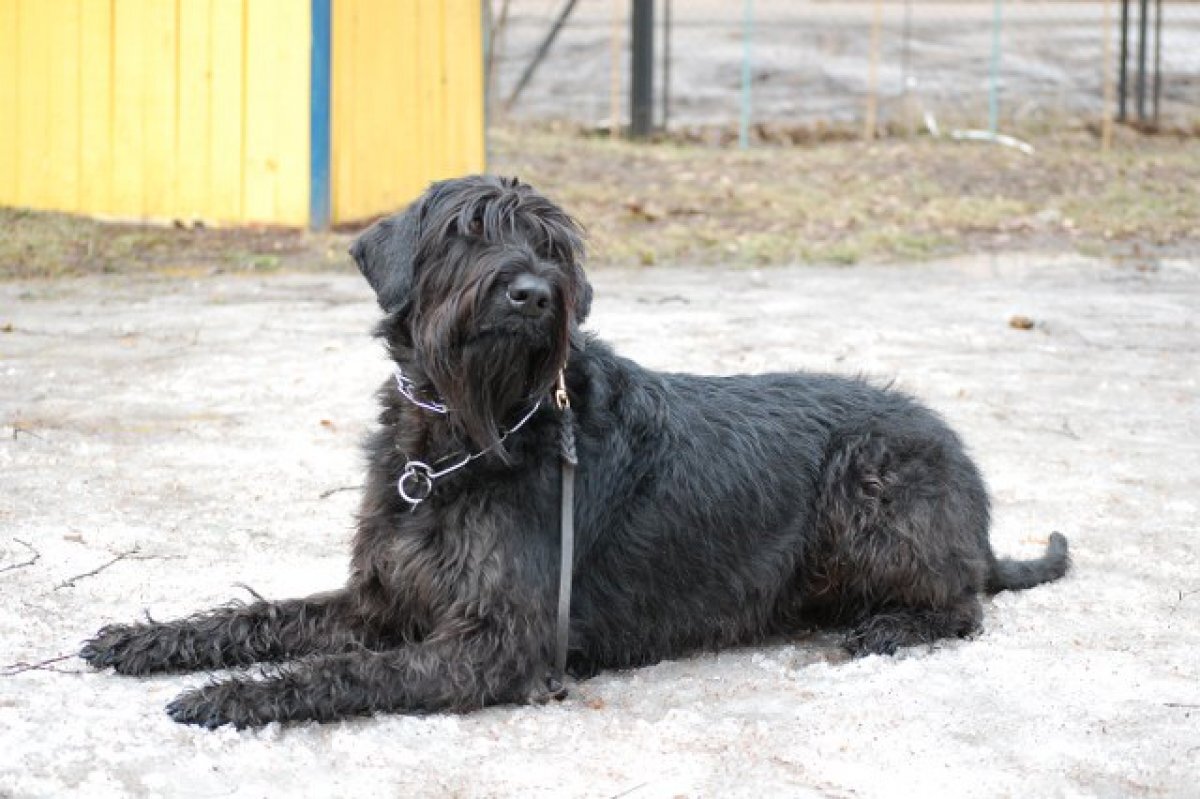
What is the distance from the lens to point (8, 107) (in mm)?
14523

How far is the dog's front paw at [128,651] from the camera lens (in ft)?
16.0

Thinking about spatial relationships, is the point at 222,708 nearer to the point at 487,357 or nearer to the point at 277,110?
the point at 487,357

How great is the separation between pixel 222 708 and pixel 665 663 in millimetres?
1460

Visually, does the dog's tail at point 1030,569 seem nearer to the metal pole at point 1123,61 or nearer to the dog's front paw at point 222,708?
the dog's front paw at point 222,708

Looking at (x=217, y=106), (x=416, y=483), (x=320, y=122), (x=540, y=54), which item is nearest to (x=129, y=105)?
(x=217, y=106)

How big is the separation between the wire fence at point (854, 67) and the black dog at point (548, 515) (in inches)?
706

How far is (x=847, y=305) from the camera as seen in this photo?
1150 centimetres

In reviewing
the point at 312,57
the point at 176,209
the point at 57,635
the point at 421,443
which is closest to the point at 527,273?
the point at 421,443

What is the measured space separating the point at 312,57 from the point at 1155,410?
735 cm

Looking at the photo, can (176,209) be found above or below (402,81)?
below

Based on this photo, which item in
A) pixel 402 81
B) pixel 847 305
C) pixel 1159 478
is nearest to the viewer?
pixel 1159 478

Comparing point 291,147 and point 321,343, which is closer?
point 321,343

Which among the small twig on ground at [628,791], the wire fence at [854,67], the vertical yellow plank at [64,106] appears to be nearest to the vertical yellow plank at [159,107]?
the vertical yellow plank at [64,106]

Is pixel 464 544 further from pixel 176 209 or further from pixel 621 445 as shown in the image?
pixel 176 209
